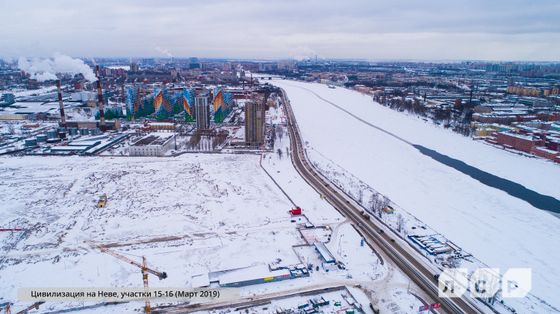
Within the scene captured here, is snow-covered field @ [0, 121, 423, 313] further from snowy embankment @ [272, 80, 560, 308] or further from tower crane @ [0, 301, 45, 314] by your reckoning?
snowy embankment @ [272, 80, 560, 308]

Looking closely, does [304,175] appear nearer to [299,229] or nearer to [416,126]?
[299,229]

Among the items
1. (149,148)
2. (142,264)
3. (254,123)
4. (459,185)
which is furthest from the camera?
(254,123)

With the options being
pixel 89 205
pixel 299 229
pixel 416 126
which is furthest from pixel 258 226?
pixel 416 126

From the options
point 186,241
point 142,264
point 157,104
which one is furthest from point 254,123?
point 142,264

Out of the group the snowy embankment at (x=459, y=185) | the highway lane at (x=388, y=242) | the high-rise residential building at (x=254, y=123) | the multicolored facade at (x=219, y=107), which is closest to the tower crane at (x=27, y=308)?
the highway lane at (x=388, y=242)

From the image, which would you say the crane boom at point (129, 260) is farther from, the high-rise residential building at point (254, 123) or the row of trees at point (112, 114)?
the row of trees at point (112, 114)

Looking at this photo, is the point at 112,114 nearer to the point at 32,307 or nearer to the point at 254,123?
the point at 254,123
